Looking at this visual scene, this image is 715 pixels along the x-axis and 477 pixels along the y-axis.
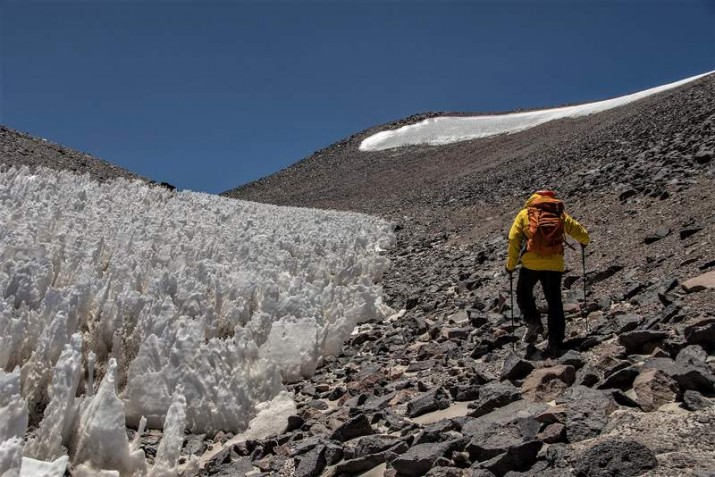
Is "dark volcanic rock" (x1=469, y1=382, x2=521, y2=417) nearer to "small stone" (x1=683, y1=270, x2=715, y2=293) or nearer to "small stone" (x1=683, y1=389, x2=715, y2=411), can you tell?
"small stone" (x1=683, y1=389, x2=715, y2=411)

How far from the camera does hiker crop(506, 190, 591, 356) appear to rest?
20.7ft

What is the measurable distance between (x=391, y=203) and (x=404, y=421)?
2013 cm

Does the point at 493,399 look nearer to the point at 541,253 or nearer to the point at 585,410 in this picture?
the point at 585,410

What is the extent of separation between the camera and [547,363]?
5.31m

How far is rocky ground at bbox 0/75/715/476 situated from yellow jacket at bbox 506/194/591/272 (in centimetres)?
73

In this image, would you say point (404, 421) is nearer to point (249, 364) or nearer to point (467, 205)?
point (249, 364)

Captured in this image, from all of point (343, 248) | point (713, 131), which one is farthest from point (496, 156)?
point (343, 248)

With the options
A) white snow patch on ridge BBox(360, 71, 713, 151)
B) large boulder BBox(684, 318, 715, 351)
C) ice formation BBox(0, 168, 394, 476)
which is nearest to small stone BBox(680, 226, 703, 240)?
large boulder BBox(684, 318, 715, 351)

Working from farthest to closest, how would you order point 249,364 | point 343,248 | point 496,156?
point 496,156
point 343,248
point 249,364

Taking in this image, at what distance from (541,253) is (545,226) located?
29cm

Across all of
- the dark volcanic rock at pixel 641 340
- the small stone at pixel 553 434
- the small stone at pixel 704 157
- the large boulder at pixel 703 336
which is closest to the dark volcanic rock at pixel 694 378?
the large boulder at pixel 703 336

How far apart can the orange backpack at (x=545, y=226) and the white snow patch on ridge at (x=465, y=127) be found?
30487 millimetres

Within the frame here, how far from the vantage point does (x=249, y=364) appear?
6.07 metres

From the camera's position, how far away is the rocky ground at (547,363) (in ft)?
12.0
